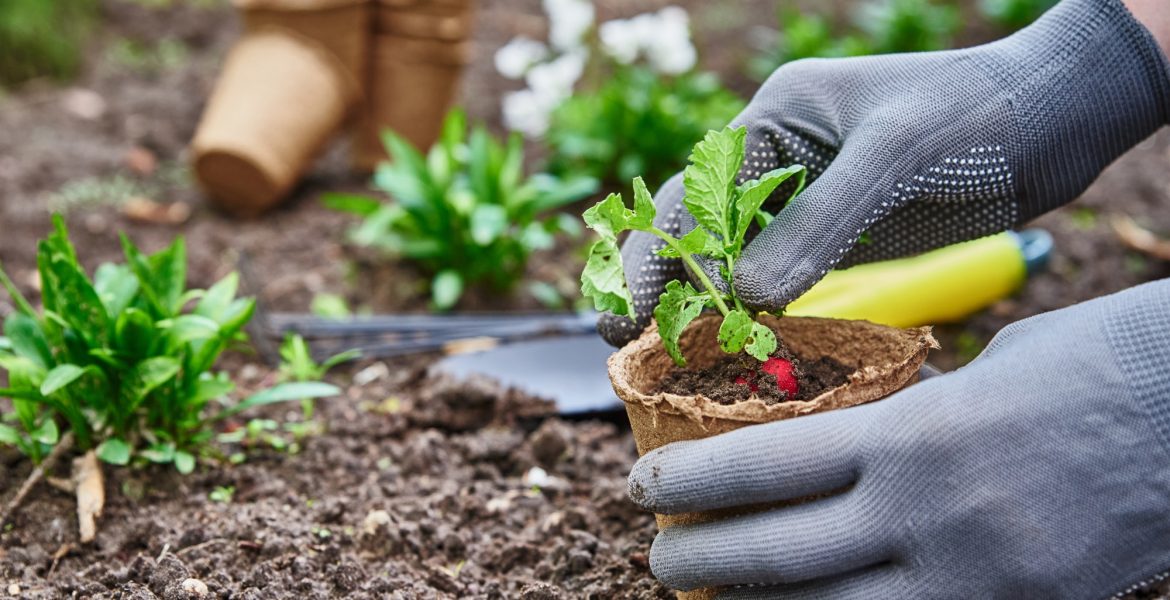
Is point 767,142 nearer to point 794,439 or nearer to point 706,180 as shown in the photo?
point 706,180

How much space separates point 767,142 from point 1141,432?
0.72 metres

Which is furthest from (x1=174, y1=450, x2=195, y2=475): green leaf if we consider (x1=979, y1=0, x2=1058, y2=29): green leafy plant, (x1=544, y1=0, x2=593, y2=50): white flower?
(x1=979, y1=0, x2=1058, y2=29): green leafy plant

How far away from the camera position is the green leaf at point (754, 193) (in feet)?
4.63

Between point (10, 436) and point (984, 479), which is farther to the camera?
point (10, 436)

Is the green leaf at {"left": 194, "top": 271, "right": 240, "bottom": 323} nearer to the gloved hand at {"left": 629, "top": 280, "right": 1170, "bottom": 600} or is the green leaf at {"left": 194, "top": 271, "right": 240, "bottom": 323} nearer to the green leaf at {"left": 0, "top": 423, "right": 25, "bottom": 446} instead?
the green leaf at {"left": 0, "top": 423, "right": 25, "bottom": 446}

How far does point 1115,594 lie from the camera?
1313 millimetres

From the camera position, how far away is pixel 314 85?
3.90 meters

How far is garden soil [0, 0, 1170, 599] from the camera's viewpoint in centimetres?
178

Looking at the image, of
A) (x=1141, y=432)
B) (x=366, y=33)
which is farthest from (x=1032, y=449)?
(x=366, y=33)

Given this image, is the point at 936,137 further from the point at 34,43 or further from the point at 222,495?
the point at 34,43

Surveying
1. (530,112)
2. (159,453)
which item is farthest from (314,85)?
(159,453)

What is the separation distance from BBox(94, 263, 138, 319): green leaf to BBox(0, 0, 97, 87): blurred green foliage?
3.31m

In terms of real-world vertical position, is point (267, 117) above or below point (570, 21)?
below

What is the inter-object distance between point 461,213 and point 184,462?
1.37 m
